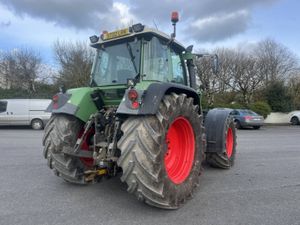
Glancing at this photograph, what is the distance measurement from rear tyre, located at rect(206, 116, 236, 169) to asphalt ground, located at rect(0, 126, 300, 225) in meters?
0.17

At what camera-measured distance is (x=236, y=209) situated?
4250 mm

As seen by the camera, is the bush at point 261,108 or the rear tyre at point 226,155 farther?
the bush at point 261,108

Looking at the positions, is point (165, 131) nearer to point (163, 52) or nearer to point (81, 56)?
point (163, 52)

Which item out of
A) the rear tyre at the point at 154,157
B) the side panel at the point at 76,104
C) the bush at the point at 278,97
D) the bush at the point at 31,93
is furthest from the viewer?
the bush at the point at 278,97

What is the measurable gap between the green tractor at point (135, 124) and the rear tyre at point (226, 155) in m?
1.66

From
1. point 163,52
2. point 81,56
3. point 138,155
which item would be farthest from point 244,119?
point 138,155

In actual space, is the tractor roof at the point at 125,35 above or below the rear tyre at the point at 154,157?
above

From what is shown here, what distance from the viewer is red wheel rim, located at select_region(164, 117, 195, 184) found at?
466cm

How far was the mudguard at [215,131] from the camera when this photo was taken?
20.4 feet

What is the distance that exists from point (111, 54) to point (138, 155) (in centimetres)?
221

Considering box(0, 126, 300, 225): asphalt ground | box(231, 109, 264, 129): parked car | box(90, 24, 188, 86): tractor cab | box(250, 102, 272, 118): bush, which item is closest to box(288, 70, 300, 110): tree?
box(250, 102, 272, 118): bush

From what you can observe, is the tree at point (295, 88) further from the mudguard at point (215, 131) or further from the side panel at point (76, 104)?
the side panel at point (76, 104)

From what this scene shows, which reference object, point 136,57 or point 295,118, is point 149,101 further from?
point 295,118

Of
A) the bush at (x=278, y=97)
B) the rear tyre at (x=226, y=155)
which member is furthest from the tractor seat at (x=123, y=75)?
the bush at (x=278, y=97)
